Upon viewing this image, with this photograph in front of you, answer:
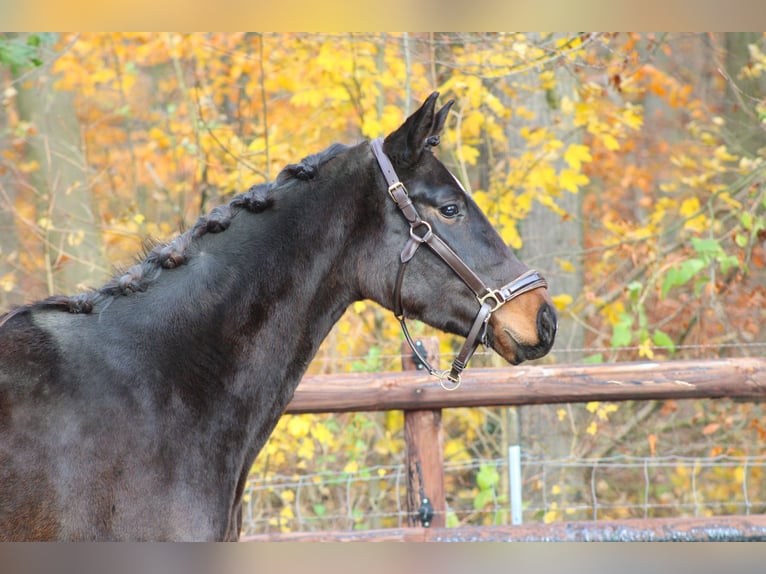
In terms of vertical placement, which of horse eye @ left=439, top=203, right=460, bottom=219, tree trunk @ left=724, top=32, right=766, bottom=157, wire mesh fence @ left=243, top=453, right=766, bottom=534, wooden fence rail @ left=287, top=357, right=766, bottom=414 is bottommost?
wire mesh fence @ left=243, top=453, right=766, bottom=534

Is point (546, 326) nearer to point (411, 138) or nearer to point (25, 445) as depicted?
point (411, 138)

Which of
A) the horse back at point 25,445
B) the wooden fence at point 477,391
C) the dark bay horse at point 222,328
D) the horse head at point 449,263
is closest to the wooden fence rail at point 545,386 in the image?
the wooden fence at point 477,391

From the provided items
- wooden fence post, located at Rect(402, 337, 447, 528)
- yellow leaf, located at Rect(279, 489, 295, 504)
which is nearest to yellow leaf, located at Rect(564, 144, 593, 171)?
wooden fence post, located at Rect(402, 337, 447, 528)

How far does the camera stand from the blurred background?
255 inches

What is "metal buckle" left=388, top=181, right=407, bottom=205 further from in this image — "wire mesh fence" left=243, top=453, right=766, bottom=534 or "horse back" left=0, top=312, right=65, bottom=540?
"wire mesh fence" left=243, top=453, right=766, bottom=534

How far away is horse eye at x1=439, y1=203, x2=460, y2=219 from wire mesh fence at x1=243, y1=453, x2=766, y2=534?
3.24 meters

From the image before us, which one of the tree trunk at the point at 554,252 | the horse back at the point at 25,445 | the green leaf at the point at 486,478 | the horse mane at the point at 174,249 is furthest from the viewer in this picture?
the tree trunk at the point at 554,252

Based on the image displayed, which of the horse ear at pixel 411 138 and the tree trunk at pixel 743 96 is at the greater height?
the tree trunk at pixel 743 96

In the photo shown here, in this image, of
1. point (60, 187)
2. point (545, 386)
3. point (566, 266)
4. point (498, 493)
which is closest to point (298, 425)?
point (545, 386)

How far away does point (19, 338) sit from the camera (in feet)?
8.13

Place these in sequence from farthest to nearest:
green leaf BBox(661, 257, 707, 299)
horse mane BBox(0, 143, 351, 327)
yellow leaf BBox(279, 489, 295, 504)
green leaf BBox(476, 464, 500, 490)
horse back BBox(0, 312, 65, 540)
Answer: yellow leaf BBox(279, 489, 295, 504) → green leaf BBox(476, 464, 500, 490) → green leaf BBox(661, 257, 707, 299) → horse mane BBox(0, 143, 351, 327) → horse back BBox(0, 312, 65, 540)

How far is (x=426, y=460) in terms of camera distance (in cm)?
479

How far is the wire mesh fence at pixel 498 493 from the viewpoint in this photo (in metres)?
6.14

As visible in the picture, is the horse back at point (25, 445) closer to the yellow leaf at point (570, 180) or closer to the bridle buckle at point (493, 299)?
the bridle buckle at point (493, 299)
